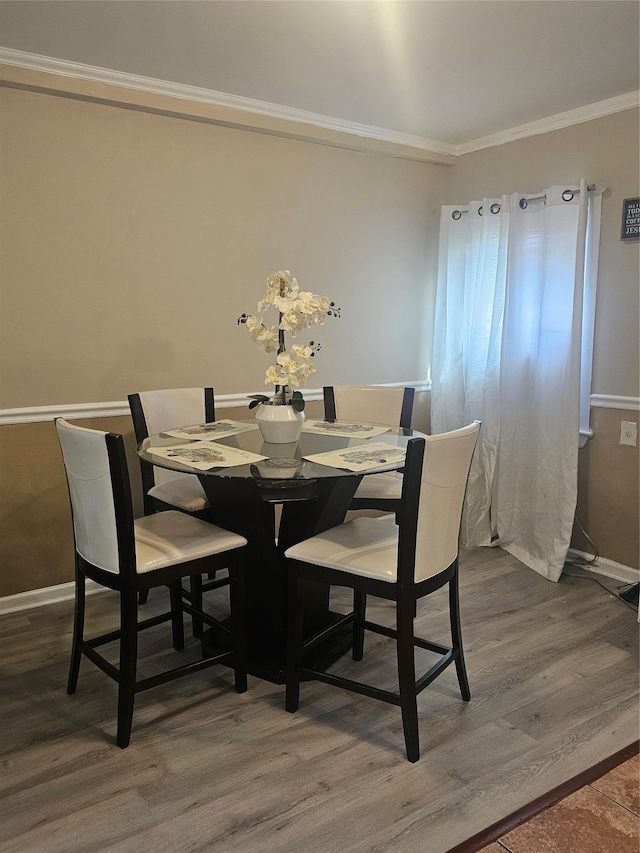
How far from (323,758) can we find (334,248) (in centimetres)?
278

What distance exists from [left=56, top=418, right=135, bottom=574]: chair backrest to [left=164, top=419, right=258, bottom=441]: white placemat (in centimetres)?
65

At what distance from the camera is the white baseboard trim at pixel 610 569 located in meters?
3.42

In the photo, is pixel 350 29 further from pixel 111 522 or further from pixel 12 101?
pixel 111 522

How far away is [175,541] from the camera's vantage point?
2.26 metres

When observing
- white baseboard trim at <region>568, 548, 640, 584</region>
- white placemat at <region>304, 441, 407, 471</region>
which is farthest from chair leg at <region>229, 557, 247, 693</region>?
white baseboard trim at <region>568, 548, 640, 584</region>

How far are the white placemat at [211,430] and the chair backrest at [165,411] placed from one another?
21 cm

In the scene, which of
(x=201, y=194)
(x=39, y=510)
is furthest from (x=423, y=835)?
(x=201, y=194)

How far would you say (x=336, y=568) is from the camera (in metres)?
2.15

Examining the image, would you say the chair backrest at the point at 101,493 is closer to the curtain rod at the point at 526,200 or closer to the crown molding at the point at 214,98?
the crown molding at the point at 214,98

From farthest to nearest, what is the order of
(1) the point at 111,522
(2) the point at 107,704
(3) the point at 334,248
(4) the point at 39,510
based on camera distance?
1. (3) the point at 334,248
2. (4) the point at 39,510
3. (2) the point at 107,704
4. (1) the point at 111,522

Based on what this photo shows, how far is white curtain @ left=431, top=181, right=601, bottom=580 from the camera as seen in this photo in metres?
3.49

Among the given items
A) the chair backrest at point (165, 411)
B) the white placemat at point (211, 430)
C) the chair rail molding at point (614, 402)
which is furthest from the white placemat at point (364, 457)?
the chair rail molding at point (614, 402)

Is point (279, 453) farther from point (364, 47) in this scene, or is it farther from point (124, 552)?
point (364, 47)

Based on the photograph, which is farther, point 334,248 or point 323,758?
point 334,248
